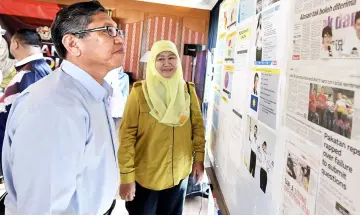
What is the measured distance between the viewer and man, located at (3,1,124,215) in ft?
2.68

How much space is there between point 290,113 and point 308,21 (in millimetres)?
261

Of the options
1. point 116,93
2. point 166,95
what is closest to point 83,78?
point 166,95

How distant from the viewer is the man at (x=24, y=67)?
2.35 metres

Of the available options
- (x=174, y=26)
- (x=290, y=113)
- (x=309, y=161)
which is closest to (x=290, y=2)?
(x=290, y=113)

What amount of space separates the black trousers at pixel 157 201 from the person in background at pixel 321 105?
1334 millimetres

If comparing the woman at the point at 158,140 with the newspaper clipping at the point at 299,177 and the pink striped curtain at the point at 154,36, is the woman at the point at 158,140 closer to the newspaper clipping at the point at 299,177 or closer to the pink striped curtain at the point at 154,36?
the newspaper clipping at the point at 299,177

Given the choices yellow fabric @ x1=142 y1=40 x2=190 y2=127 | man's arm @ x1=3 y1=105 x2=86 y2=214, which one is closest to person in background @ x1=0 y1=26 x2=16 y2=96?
yellow fabric @ x1=142 y1=40 x2=190 y2=127

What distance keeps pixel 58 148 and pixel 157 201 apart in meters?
1.20

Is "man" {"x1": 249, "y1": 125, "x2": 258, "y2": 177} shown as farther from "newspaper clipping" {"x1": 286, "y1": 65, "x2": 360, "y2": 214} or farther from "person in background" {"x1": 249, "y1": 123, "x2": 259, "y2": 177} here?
"newspaper clipping" {"x1": 286, "y1": 65, "x2": 360, "y2": 214}

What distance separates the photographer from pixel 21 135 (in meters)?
0.81

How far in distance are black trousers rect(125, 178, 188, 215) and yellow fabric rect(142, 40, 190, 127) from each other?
0.44 m

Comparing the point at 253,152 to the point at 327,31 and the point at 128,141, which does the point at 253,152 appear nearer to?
the point at 327,31

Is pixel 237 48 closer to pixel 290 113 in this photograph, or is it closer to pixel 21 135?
pixel 290 113

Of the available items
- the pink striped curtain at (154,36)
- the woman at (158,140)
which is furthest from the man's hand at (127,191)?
the pink striped curtain at (154,36)
